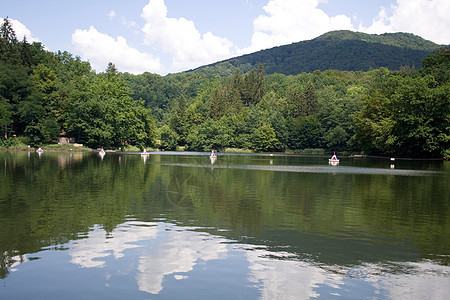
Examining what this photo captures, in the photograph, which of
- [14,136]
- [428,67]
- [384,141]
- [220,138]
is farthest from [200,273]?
[220,138]

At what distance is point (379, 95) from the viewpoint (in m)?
108

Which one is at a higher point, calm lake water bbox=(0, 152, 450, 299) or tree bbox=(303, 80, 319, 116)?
tree bbox=(303, 80, 319, 116)

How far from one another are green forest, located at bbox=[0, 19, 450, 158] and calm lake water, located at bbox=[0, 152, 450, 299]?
62757mm

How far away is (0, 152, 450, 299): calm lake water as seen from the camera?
32.7 feet

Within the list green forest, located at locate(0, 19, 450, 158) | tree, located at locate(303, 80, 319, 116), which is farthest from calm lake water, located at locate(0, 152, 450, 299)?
tree, located at locate(303, 80, 319, 116)

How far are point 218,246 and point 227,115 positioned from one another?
148912mm

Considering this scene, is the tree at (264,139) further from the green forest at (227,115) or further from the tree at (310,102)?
the tree at (310,102)

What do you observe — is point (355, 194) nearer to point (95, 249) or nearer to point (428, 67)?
point (95, 249)

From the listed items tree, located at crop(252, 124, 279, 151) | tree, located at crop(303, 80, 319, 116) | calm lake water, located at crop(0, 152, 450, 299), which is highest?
tree, located at crop(303, 80, 319, 116)

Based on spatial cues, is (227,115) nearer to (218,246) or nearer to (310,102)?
(310,102)

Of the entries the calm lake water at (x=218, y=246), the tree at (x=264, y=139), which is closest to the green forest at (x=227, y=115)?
the tree at (x=264, y=139)

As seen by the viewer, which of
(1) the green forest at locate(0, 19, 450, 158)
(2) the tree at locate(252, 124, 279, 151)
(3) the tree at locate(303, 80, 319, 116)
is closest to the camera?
(1) the green forest at locate(0, 19, 450, 158)

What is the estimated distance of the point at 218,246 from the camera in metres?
13.5

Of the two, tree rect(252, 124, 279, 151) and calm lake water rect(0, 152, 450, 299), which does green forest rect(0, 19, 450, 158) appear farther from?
calm lake water rect(0, 152, 450, 299)
